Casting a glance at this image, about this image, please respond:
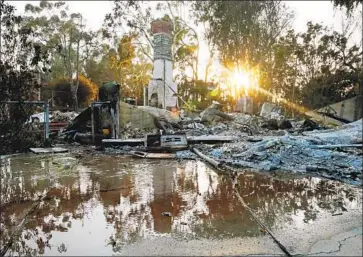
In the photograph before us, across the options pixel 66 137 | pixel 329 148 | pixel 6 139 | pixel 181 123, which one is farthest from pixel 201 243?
pixel 181 123

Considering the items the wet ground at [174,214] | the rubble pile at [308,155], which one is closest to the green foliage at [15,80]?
the wet ground at [174,214]

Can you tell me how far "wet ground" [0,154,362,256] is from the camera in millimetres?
2393

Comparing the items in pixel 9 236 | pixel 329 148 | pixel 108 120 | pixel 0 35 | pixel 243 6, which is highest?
pixel 243 6

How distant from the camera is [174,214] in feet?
10.3

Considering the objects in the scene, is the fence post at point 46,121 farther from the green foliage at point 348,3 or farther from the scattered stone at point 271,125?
the green foliage at point 348,3

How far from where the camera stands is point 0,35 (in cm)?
795

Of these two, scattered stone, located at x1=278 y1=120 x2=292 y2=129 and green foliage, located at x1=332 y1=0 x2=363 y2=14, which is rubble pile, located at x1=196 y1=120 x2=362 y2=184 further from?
green foliage, located at x1=332 y1=0 x2=363 y2=14

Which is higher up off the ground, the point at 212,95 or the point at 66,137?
the point at 212,95

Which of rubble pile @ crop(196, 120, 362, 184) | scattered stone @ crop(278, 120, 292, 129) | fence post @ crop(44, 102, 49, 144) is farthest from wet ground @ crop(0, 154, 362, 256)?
scattered stone @ crop(278, 120, 292, 129)

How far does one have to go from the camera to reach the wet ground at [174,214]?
94.2 inches

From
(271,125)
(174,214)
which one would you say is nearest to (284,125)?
(271,125)

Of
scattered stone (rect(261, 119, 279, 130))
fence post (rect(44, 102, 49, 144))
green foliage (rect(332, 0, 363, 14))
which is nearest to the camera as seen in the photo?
fence post (rect(44, 102, 49, 144))

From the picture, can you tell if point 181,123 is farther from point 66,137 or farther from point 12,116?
point 12,116

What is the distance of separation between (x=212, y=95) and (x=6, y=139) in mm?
19431
